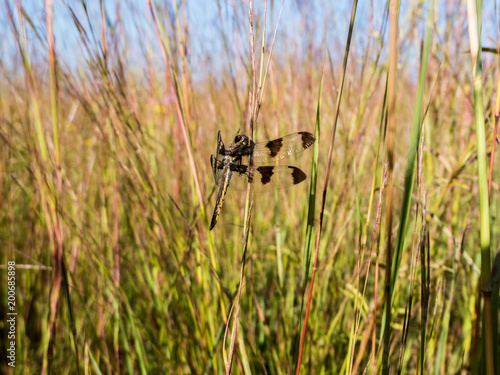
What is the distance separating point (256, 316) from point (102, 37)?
109 centimetres

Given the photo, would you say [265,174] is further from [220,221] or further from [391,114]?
[391,114]

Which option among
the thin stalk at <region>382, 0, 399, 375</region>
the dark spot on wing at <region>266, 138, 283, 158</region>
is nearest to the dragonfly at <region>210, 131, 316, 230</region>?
the dark spot on wing at <region>266, 138, 283, 158</region>

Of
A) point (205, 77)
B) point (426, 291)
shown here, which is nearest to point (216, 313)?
point (426, 291)

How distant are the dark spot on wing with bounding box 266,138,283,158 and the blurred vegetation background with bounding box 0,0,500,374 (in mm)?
136

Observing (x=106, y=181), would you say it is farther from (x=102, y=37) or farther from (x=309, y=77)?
(x=309, y=77)

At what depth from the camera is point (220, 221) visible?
126 centimetres

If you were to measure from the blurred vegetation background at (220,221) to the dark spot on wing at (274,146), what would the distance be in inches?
5.4

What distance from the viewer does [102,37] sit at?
889 mm

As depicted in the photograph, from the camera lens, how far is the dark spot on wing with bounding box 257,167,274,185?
3.39ft

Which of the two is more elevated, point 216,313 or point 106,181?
point 106,181

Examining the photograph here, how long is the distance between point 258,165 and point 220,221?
0.33 m

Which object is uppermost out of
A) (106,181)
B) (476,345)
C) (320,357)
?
(106,181)

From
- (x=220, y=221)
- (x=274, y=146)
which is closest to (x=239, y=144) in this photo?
(x=274, y=146)

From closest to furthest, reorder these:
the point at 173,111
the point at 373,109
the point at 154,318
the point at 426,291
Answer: the point at 426,291 < the point at 173,111 < the point at 154,318 < the point at 373,109
